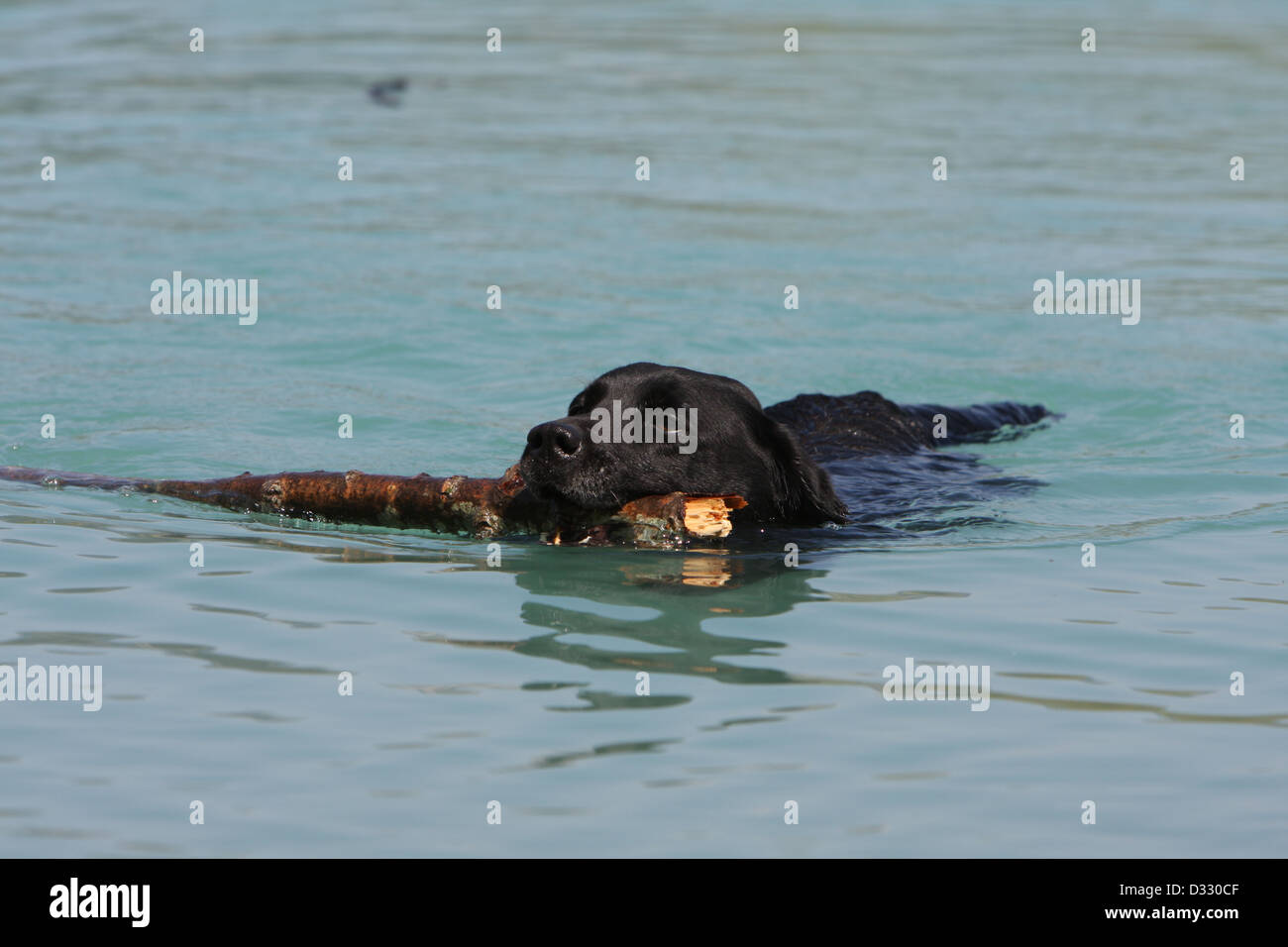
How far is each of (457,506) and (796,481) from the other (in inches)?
53.3

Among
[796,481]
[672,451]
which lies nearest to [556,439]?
[672,451]

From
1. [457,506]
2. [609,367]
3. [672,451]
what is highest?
[609,367]

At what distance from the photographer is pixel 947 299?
12.0m

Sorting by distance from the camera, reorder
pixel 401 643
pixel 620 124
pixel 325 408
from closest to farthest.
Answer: pixel 401 643 < pixel 325 408 < pixel 620 124

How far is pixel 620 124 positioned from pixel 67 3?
12.5 meters

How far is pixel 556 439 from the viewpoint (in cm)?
590

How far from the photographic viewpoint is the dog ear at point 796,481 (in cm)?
659

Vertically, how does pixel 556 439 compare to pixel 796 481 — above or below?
above

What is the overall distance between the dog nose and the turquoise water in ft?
1.57

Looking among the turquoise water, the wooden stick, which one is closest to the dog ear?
the turquoise water

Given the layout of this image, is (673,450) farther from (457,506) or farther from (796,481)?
(457,506)

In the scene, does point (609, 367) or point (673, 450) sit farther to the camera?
point (609, 367)

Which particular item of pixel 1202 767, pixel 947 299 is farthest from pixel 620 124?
pixel 1202 767
